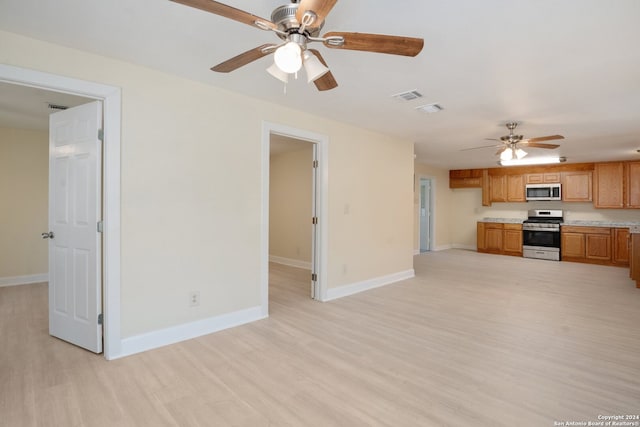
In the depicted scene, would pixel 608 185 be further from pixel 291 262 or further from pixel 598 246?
pixel 291 262

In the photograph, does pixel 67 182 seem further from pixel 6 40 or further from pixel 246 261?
pixel 246 261

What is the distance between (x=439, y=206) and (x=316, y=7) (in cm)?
848

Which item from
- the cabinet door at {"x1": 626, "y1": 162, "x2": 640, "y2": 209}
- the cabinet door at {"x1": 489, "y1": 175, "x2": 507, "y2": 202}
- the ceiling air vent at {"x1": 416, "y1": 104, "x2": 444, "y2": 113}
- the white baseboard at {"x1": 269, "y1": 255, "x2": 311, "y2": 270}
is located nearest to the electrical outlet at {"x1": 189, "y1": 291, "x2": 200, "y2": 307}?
the ceiling air vent at {"x1": 416, "y1": 104, "x2": 444, "y2": 113}

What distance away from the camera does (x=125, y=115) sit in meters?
2.59

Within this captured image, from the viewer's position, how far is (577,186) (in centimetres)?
743

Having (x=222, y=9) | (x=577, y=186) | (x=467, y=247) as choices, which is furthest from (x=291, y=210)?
(x=577, y=186)

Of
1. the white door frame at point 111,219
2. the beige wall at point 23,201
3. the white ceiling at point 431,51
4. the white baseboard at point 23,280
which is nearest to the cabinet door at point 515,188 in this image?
the white ceiling at point 431,51

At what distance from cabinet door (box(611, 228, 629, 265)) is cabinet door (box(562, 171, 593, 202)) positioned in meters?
0.92

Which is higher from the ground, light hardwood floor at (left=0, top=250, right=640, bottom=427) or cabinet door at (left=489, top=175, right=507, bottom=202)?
cabinet door at (left=489, top=175, right=507, bottom=202)

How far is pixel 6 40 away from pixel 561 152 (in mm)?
7868

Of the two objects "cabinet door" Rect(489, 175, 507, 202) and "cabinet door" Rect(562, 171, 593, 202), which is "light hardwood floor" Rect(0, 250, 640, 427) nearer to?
"cabinet door" Rect(562, 171, 593, 202)

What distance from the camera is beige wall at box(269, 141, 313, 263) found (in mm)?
6301

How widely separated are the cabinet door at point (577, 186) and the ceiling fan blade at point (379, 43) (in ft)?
26.2

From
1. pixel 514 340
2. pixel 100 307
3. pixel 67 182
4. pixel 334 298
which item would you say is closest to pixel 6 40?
pixel 67 182
